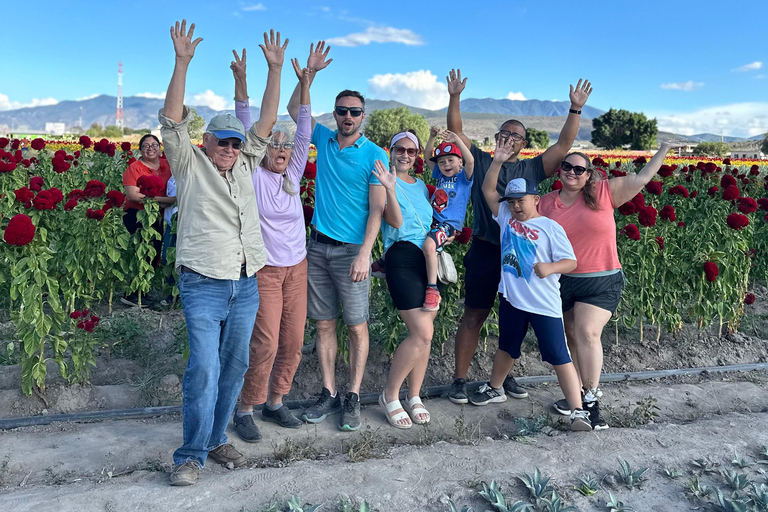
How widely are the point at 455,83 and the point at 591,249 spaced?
1770mm

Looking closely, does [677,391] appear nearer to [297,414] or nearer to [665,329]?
[665,329]

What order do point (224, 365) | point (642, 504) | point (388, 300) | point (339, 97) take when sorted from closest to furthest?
point (642, 504)
point (224, 365)
point (339, 97)
point (388, 300)

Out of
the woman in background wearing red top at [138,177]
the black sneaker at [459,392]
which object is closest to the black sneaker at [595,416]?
the black sneaker at [459,392]

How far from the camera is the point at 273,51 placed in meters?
3.90

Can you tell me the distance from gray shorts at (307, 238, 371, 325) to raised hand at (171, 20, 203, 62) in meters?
1.55

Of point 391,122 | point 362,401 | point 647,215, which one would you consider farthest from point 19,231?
point 391,122

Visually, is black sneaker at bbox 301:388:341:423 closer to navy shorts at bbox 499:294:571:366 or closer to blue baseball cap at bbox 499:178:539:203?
navy shorts at bbox 499:294:571:366

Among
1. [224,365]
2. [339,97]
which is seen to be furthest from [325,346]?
[339,97]

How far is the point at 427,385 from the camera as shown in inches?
219

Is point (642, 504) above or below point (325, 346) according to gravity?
below

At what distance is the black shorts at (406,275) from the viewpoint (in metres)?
4.28

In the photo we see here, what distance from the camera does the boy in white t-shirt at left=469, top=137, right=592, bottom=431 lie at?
13.9 feet

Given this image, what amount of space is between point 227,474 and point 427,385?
2.37 meters

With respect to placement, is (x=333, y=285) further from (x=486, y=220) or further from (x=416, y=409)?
(x=486, y=220)
